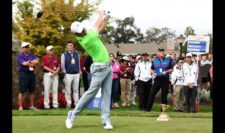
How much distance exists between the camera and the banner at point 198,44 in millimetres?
24000

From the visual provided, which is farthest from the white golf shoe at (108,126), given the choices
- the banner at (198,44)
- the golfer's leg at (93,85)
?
the banner at (198,44)

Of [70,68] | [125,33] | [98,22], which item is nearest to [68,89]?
[70,68]

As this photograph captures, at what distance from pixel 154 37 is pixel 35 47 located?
375ft

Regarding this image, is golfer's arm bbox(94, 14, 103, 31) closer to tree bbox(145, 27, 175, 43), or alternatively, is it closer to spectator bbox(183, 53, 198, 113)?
spectator bbox(183, 53, 198, 113)

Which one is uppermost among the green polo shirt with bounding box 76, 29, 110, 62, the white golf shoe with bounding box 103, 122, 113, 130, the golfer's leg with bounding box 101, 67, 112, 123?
the green polo shirt with bounding box 76, 29, 110, 62

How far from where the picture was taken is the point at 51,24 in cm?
2756

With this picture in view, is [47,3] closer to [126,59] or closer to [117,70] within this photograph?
[126,59]

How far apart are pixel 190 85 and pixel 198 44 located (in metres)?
5.62

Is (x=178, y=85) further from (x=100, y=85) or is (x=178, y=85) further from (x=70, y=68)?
(x=100, y=85)

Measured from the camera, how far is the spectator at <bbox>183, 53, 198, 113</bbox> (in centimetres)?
1888

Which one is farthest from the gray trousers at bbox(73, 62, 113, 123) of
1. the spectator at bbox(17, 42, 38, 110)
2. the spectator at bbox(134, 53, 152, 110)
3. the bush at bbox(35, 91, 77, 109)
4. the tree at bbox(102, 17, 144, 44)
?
the tree at bbox(102, 17, 144, 44)

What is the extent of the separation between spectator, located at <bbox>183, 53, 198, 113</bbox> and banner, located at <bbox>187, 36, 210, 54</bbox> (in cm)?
474

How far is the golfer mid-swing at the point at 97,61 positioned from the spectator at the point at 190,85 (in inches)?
352

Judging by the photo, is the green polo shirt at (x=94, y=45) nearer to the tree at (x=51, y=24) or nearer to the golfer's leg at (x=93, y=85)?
the golfer's leg at (x=93, y=85)
